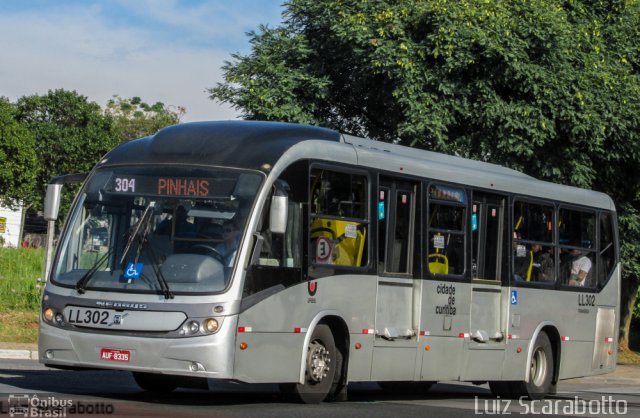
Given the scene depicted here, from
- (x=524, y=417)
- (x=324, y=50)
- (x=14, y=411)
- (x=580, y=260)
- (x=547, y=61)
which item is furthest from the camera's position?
(x=324, y=50)

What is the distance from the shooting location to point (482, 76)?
25000 millimetres

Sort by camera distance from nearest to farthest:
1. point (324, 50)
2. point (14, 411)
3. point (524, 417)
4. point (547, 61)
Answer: point (14, 411) < point (524, 417) < point (547, 61) < point (324, 50)

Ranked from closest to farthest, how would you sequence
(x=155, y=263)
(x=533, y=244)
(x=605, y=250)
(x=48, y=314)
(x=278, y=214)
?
(x=278, y=214), (x=155, y=263), (x=48, y=314), (x=533, y=244), (x=605, y=250)

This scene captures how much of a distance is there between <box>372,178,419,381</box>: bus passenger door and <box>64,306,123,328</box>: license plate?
11.2 ft

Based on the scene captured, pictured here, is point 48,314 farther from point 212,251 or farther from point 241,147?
point 241,147

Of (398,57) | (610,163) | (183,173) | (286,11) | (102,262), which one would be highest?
(286,11)

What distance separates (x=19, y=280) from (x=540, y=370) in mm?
15352

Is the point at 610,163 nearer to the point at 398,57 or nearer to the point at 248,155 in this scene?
the point at 398,57

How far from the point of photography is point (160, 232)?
12.0 meters

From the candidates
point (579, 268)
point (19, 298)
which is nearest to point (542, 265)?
point (579, 268)

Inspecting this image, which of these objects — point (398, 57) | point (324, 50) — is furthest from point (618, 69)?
point (324, 50)

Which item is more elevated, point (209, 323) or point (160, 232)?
point (160, 232)

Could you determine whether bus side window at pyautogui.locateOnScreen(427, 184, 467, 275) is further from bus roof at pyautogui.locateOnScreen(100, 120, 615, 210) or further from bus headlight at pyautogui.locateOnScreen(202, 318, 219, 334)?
bus headlight at pyautogui.locateOnScreen(202, 318, 219, 334)

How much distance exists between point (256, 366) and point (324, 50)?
54.8 ft
